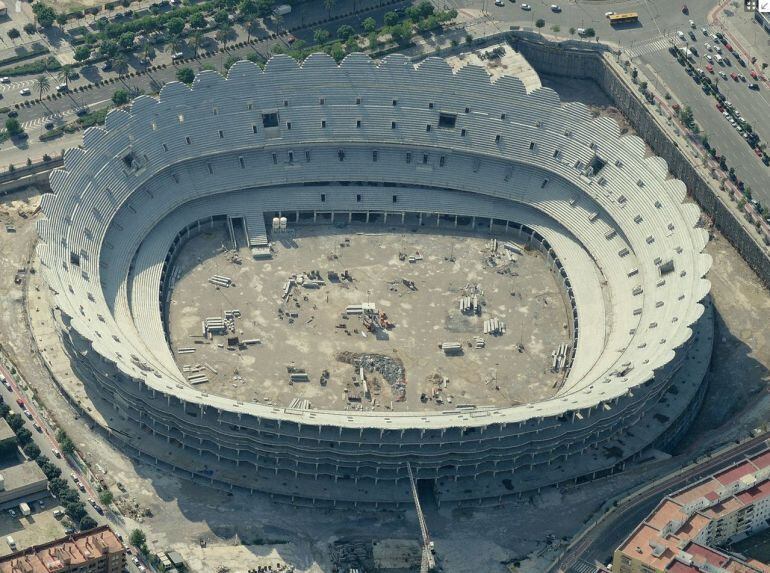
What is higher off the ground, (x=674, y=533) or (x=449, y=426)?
(x=449, y=426)

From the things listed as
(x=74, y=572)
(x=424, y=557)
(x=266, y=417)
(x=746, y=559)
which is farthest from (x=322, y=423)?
(x=746, y=559)

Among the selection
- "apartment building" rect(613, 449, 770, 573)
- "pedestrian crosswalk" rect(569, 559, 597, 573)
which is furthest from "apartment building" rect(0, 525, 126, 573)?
"apartment building" rect(613, 449, 770, 573)

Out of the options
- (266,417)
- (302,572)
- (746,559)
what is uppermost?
(266,417)

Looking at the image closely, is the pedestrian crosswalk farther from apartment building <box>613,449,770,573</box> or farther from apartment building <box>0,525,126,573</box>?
apartment building <box>0,525,126,573</box>

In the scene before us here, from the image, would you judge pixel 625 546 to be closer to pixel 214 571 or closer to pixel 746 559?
pixel 746 559

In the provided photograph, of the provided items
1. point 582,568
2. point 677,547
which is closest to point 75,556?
point 582,568

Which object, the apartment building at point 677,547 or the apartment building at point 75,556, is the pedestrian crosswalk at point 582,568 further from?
the apartment building at point 75,556

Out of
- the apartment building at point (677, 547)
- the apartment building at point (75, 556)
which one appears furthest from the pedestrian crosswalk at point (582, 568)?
the apartment building at point (75, 556)

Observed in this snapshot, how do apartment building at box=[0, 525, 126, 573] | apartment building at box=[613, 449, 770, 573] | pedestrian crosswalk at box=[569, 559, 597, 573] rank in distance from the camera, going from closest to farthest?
apartment building at box=[0, 525, 126, 573]
apartment building at box=[613, 449, 770, 573]
pedestrian crosswalk at box=[569, 559, 597, 573]
